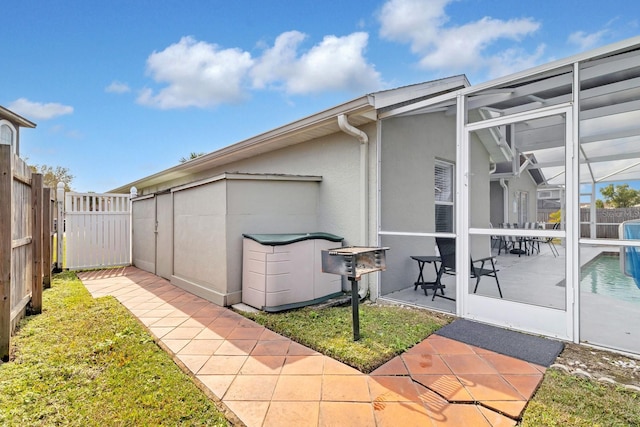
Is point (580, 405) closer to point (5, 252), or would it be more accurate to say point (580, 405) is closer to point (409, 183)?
point (409, 183)

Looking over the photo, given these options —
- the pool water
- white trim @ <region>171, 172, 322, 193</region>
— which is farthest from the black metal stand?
the pool water

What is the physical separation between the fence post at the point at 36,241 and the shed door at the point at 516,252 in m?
5.66

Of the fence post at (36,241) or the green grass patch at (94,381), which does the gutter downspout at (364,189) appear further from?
the fence post at (36,241)

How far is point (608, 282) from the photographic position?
20.1 ft

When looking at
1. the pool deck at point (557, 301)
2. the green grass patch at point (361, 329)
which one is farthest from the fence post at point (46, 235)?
the pool deck at point (557, 301)

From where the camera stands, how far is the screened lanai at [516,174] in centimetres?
325

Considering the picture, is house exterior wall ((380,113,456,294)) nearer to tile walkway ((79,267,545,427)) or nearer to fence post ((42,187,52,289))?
tile walkway ((79,267,545,427))

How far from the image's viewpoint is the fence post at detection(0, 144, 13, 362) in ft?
9.28

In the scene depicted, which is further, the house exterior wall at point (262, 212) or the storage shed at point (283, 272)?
the house exterior wall at point (262, 212)

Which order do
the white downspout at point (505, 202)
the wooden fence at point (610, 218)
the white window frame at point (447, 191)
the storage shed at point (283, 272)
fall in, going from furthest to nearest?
the white downspout at point (505, 202) < the wooden fence at point (610, 218) < the white window frame at point (447, 191) < the storage shed at point (283, 272)

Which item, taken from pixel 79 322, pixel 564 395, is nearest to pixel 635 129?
pixel 564 395

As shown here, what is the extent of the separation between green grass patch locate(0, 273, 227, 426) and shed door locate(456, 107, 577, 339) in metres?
3.36

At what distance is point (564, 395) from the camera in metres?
2.29

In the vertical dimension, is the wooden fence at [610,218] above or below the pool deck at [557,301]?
above
